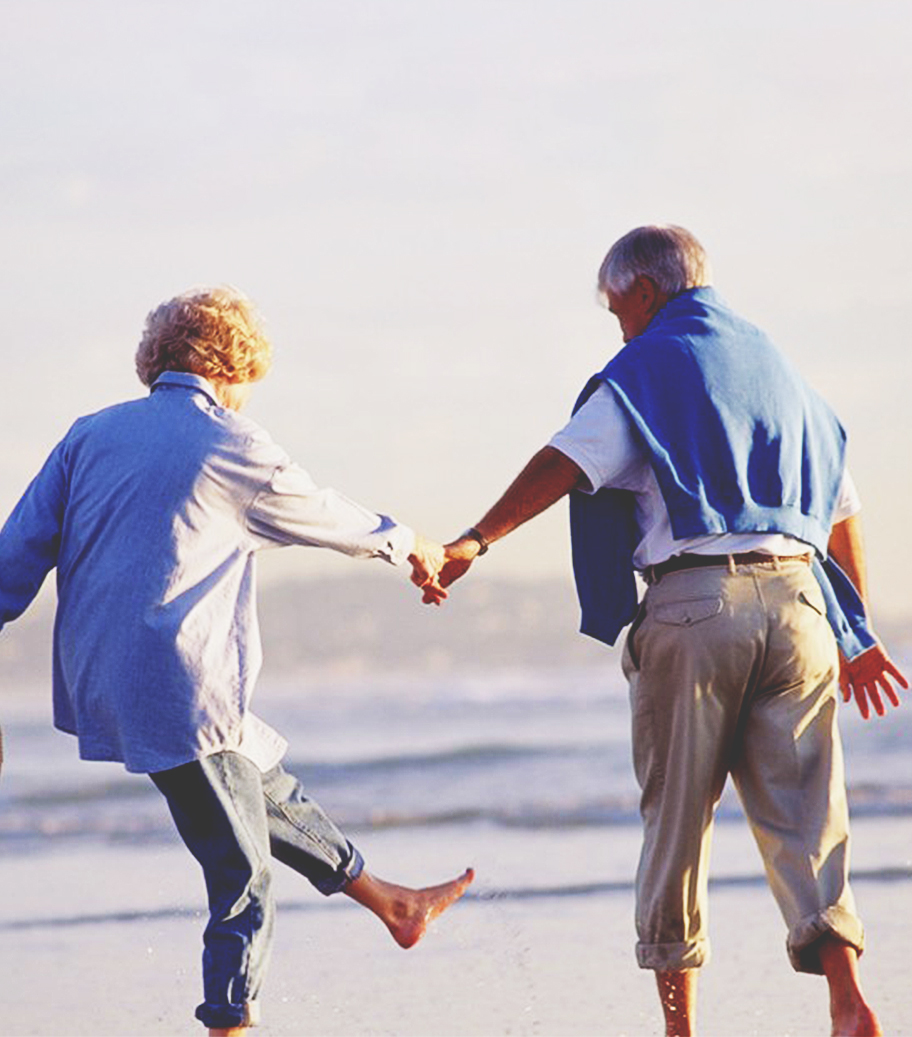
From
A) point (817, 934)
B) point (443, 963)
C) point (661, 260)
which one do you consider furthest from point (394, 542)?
point (443, 963)

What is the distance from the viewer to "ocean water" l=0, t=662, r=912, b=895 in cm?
981

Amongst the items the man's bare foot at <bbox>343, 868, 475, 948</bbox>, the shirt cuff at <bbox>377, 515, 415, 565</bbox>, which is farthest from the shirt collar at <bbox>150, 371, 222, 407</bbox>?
the man's bare foot at <bbox>343, 868, 475, 948</bbox>

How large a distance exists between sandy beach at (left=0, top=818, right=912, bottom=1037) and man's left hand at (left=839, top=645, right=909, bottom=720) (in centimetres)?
97

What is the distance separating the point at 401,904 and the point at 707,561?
1249 millimetres

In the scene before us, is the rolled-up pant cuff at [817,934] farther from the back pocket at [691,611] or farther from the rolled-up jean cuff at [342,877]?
the rolled-up jean cuff at [342,877]

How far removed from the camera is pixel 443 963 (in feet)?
22.0

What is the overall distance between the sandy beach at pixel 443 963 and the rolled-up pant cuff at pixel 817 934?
0.92 m

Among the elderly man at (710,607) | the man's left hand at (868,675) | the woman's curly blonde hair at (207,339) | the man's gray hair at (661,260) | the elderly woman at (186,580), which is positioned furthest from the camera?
the man's left hand at (868,675)

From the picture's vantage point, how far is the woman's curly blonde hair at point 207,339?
478cm

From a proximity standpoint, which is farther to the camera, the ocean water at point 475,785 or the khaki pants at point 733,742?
the ocean water at point 475,785

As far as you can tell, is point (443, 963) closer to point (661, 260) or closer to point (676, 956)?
point (676, 956)

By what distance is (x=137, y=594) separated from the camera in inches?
180

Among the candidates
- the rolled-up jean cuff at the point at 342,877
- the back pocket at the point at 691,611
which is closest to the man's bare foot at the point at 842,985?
the back pocket at the point at 691,611

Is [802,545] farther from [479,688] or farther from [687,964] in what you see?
[479,688]
